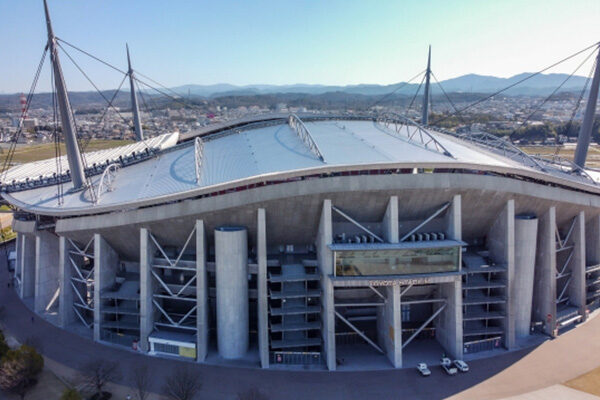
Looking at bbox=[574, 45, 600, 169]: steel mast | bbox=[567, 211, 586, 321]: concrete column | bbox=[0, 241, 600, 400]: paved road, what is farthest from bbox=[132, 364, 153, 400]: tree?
bbox=[574, 45, 600, 169]: steel mast

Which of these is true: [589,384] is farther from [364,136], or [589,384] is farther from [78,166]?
[78,166]

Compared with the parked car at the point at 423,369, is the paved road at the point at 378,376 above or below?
below

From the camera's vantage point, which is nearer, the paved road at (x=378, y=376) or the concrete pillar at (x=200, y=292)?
the paved road at (x=378, y=376)

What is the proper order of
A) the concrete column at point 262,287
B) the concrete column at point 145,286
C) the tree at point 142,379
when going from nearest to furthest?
the tree at point 142,379, the concrete column at point 262,287, the concrete column at point 145,286

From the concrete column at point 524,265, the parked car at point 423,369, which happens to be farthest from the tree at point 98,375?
the concrete column at point 524,265

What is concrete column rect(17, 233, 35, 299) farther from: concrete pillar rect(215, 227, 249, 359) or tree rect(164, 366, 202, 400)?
concrete pillar rect(215, 227, 249, 359)

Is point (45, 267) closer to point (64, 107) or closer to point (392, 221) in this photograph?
point (64, 107)

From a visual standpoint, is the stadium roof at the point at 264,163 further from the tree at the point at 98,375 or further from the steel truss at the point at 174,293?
the tree at the point at 98,375

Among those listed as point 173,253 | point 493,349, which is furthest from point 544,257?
point 173,253

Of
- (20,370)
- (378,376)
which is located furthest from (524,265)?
(20,370)
